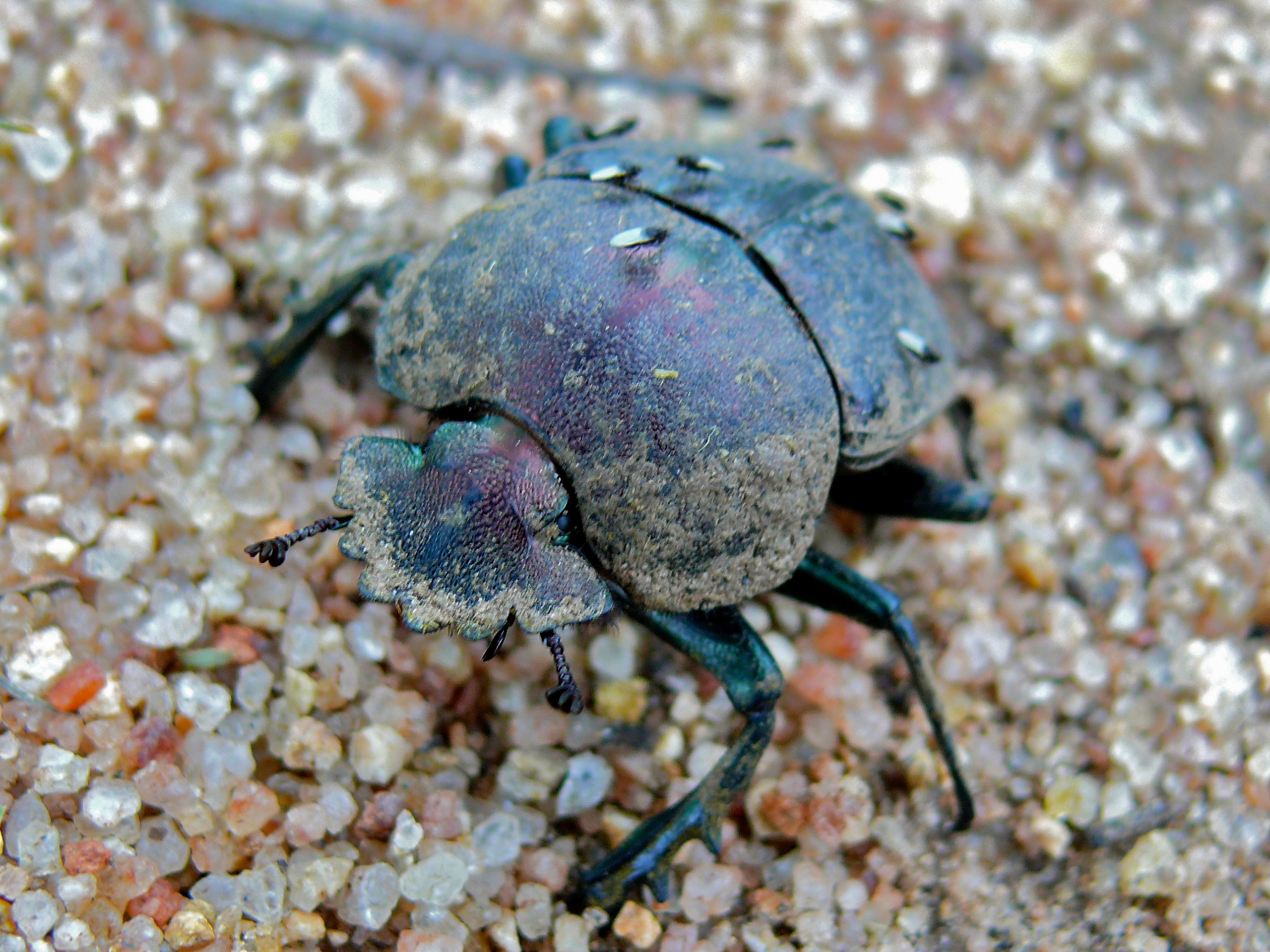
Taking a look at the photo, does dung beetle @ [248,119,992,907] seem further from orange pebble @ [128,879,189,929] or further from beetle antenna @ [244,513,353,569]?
orange pebble @ [128,879,189,929]

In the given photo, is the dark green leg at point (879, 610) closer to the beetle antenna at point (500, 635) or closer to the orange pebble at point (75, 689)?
the beetle antenna at point (500, 635)

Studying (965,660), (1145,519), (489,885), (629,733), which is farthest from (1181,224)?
(489,885)

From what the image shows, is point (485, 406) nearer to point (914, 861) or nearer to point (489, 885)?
point (489, 885)

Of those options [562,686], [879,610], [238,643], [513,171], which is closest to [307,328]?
[513,171]

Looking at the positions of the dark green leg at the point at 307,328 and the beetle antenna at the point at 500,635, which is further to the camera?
the dark green leg at the point at 307,328

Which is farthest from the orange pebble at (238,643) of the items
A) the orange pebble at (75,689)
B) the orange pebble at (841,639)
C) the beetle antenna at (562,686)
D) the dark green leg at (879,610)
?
the orange pebble at (841,639)

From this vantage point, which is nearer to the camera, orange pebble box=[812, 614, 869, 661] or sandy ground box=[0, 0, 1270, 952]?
sandy ground box=[0, 0, 1270, 952]

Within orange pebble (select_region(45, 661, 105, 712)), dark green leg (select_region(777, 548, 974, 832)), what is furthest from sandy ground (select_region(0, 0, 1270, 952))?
dark green leg (select_region(777, 548, 974, 832))
